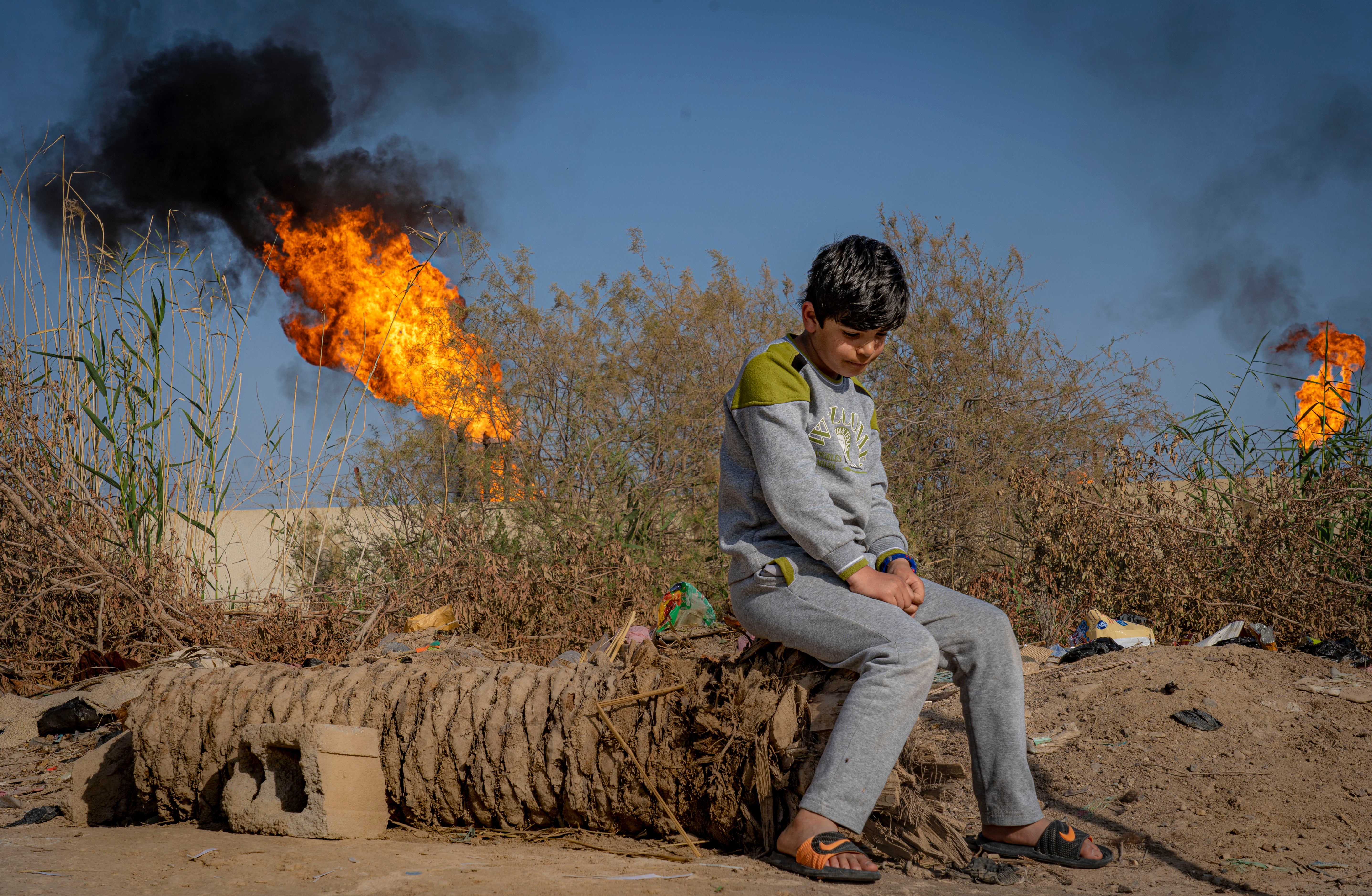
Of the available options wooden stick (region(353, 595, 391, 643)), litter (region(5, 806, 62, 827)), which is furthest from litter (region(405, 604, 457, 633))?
litter (region(5, 806, 62, 827))

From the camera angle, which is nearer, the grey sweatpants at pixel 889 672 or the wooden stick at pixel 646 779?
the grey sweatpants at pixel 889 672

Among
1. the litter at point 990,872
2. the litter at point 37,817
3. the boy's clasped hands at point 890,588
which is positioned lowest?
the litter at point 37,817

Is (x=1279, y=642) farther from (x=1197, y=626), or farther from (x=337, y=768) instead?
(x=337, y=768)

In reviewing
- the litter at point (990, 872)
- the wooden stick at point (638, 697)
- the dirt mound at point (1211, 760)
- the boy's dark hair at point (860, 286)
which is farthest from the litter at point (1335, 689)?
the wooden stick at point (638, 697)

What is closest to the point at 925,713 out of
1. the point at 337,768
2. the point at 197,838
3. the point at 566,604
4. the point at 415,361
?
the point at 566,604

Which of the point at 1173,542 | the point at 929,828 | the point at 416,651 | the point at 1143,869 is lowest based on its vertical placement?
the point at 1143,869

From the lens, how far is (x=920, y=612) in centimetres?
287

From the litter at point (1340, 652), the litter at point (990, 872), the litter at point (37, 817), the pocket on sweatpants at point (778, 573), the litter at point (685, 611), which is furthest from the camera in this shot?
the litter at point (685, 611)

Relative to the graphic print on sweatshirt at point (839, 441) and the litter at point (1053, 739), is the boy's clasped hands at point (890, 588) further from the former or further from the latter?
the litter at point (1053, 739)

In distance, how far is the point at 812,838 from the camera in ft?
8.27

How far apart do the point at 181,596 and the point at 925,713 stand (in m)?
4.22

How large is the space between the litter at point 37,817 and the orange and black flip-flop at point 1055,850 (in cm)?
352

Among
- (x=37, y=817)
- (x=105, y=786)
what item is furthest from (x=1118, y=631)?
(x=37, y=817)

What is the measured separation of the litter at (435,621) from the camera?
5.46 m
